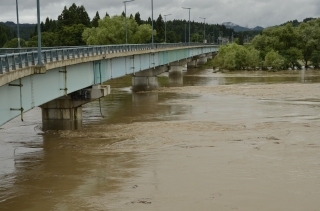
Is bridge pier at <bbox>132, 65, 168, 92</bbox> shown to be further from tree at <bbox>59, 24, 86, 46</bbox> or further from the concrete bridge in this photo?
tree at <bbox>59, 24, 86, 46</bbox>

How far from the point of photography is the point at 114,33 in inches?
3848

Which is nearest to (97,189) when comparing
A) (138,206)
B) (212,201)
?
(138,206)

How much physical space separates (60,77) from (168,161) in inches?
376

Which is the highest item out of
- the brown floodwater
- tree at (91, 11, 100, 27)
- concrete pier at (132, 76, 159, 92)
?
tree at (91, 11, 100, 27)

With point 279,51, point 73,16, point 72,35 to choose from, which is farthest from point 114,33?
point 279,51

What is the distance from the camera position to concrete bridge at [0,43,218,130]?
73.9 feet

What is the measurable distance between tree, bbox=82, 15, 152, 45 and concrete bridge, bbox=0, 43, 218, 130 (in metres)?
39.9

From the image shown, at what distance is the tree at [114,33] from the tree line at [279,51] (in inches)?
671

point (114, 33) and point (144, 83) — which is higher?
point (114, 33)

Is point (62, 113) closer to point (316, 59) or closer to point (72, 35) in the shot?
point (316, 59)

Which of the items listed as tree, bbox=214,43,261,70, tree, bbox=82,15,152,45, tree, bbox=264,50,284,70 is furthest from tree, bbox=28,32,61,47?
tree, bbox=264,50,284,70

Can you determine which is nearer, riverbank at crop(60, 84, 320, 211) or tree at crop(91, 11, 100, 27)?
riverbank at crop(60, 84, 320, 211)

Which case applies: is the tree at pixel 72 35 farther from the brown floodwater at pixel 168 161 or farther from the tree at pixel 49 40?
the brown floodwater at pixel 168 161

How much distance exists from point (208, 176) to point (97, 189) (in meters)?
4.68
